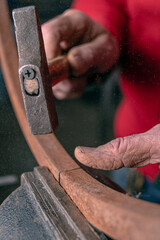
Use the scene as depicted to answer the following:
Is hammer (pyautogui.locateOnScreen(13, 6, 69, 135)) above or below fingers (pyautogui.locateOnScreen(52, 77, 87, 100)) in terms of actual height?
above

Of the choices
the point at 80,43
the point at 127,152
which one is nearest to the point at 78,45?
the point at 80,43

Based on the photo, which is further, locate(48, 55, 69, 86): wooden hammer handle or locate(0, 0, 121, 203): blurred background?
locate(0, 0, 121, 203): blurred background

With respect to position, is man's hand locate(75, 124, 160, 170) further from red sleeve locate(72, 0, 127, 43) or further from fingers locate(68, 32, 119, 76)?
red sleeve locate(72, 0, 127, 43)

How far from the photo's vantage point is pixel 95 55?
783mm

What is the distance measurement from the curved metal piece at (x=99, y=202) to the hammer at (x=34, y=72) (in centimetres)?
10

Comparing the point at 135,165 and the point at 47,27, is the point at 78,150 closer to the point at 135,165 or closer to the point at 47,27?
Answer: the point at 135,165

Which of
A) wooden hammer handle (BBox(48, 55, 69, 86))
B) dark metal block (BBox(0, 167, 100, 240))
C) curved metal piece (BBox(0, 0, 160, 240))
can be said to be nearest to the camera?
curved metal piece (BBox(0, 0, 160, 240))

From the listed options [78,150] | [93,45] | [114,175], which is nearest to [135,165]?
[78,150]

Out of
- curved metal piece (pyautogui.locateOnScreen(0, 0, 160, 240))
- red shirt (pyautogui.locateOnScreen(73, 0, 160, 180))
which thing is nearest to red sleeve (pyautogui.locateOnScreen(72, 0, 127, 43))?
red shirt (pyautogui.locateOnScreen(73, 0, 160, 180))

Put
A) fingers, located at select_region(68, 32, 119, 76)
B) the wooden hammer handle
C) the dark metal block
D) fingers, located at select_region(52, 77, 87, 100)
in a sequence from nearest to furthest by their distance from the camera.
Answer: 1. the dark metal block
2. the wooden hammer handle
3. fingers, located at select_region(68, 32, 119, 76)
4. fingers, located at select_region(52, 77, 87, 100)

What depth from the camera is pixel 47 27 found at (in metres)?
0.71

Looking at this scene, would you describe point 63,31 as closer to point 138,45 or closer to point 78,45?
point 78,45

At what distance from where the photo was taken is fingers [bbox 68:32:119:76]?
0.73 meters

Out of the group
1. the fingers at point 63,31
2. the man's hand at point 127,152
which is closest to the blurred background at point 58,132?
the fingers at point 63,31
